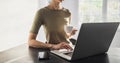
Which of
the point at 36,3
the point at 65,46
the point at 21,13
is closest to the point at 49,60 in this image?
the point at 65,46

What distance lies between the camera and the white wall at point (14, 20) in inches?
134

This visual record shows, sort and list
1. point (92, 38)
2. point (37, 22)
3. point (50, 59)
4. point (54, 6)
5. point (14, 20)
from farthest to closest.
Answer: point (14, 20) → point (54, 6) → point (37, 22) → point (50, 59) → point (92, 38)

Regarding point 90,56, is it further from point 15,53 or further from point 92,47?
point 15,53

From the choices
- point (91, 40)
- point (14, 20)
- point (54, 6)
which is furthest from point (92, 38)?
point (14, 20)

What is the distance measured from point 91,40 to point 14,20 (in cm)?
241

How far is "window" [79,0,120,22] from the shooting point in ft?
14.2

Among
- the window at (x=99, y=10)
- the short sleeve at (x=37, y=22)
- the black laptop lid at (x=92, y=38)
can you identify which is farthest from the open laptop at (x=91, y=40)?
the window at (x=99, y=10)

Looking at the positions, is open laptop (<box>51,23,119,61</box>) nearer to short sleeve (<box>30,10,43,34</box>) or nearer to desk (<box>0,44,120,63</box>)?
desk (<box>0,44,120,63</box>)

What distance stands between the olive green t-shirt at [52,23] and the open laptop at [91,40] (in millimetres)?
607

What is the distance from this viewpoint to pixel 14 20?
354 centimetres

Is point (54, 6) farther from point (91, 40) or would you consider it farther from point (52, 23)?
point (91, 40)

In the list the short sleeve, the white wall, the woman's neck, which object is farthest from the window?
the short sleeve

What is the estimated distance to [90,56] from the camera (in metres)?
1.52

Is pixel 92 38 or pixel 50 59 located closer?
pixel 92 38
